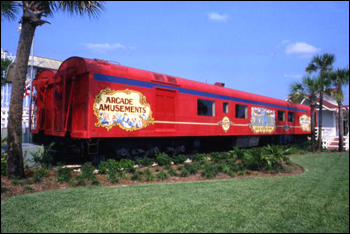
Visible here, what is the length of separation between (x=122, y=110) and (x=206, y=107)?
425cm

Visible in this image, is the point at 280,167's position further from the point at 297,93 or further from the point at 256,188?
the point at 297,93

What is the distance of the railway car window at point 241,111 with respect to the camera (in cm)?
1379

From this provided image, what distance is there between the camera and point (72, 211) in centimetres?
443

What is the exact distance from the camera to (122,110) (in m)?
8.70

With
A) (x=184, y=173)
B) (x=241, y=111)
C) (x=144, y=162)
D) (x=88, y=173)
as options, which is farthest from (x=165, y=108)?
(x=241, y=111)

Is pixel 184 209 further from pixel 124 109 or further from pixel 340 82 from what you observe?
pixel 340 82

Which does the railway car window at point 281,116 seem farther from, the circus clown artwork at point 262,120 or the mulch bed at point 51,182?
the mulch bed at point 51,182

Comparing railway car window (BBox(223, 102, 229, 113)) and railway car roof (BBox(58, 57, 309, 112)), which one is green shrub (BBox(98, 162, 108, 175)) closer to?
railway car roof (BBox(58, 57, 309, 112))

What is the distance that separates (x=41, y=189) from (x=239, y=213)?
163 inches

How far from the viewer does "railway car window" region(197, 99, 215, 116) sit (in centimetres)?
1150

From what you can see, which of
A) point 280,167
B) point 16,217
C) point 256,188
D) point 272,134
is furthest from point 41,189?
point 272,134

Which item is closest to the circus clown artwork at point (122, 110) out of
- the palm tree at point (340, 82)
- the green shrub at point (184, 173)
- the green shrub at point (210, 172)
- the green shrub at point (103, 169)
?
the green shrub at point (103, 169)

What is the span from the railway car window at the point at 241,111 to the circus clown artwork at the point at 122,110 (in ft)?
18.4

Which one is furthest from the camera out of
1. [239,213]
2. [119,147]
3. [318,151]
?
[318,151]
